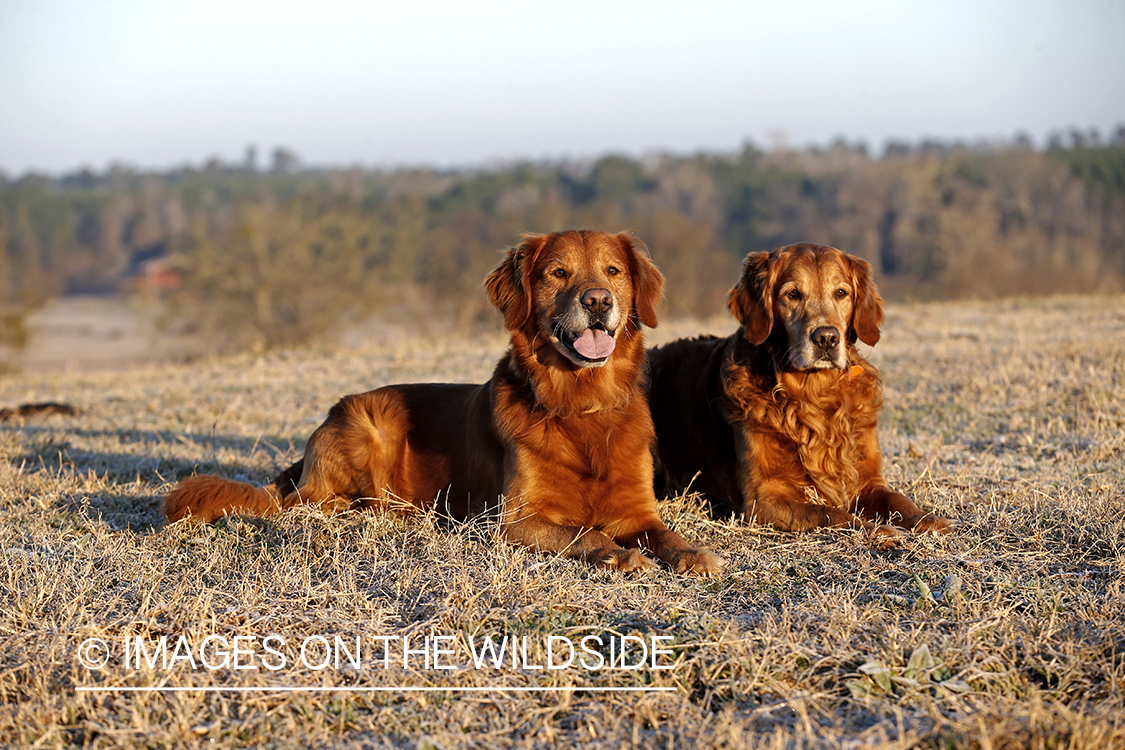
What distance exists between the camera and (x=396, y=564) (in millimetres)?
3799

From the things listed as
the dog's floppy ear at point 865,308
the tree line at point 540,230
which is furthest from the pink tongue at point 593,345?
the dog's floppy ear at point 865,308

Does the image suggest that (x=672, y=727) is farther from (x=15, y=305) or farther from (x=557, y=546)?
(x=15, y=305)

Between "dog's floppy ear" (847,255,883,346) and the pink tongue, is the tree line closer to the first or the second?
the pink tongue

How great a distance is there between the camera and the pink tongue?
13.8 ft

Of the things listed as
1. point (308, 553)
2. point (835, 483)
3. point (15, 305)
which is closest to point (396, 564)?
point (308, 553)

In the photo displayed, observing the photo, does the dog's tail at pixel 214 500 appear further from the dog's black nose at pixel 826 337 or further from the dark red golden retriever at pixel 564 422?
the dog's black nose at pixel 826 337

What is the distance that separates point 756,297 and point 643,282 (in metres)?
0.57

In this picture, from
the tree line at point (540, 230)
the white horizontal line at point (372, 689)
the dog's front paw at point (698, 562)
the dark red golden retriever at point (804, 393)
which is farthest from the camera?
the tree line at point (540, 230)

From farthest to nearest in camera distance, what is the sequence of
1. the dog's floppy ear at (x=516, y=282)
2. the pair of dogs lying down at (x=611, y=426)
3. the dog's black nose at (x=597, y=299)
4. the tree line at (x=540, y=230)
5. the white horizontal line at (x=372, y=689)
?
1. the tree line at (x=540, y=230)
2. the dog's floppy ear at (x=516, y=282)
3. the pair of dogs lying down at (x=611, y=426)
4. the dog's black nose at (x=597, y=299)
5. the white horizontal line at (x=372, y=689)

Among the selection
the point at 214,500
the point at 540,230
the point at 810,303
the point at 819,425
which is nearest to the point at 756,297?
the point at 810,303

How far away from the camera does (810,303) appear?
457 cm

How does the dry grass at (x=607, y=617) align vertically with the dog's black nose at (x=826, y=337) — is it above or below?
below

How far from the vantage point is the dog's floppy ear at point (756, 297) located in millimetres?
4625

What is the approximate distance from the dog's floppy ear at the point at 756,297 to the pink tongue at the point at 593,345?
2.56ft
